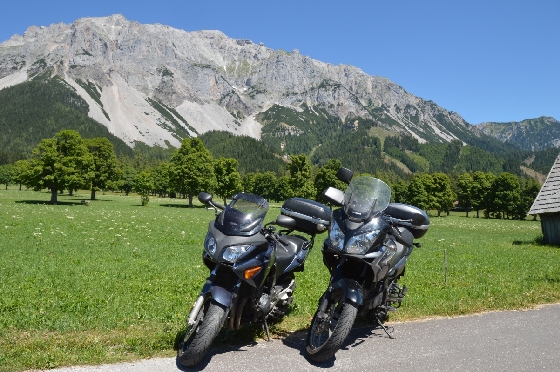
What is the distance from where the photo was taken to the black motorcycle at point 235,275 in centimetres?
499

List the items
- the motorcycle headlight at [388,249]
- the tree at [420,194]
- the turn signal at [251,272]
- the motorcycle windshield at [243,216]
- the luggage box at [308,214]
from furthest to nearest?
the tree at [420,194]
the luggage box at [308,214]
the motorcycle headlight at [388,249]
the motorcycle windshield at [243,216]
the turn signal at [251,272]

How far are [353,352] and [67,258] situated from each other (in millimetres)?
10064

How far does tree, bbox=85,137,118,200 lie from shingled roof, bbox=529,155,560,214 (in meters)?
55.0

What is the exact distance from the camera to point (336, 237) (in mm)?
5844

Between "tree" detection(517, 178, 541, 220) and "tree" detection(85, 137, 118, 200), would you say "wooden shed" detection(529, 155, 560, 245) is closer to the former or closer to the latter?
"tree" detection(85, 137, 118, 200)

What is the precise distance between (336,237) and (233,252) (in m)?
1.50

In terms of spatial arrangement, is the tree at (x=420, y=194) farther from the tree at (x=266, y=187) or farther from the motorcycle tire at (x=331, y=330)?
the motorcycle tire at (x=331, y=330)

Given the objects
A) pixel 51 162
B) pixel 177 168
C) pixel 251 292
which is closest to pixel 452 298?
pixel 251 292

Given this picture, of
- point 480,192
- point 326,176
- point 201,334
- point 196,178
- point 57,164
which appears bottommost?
point 196,178

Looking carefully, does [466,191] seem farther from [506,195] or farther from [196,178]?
[196,178]

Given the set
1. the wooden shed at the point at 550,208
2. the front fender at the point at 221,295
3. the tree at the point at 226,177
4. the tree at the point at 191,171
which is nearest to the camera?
the front fender at the point at 221,295

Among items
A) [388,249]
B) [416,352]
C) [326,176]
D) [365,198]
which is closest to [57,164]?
[326,176]

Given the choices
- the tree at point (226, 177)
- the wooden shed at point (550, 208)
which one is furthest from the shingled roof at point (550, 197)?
the tree at point (226, 177)

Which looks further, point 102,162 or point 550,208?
point 102,162
